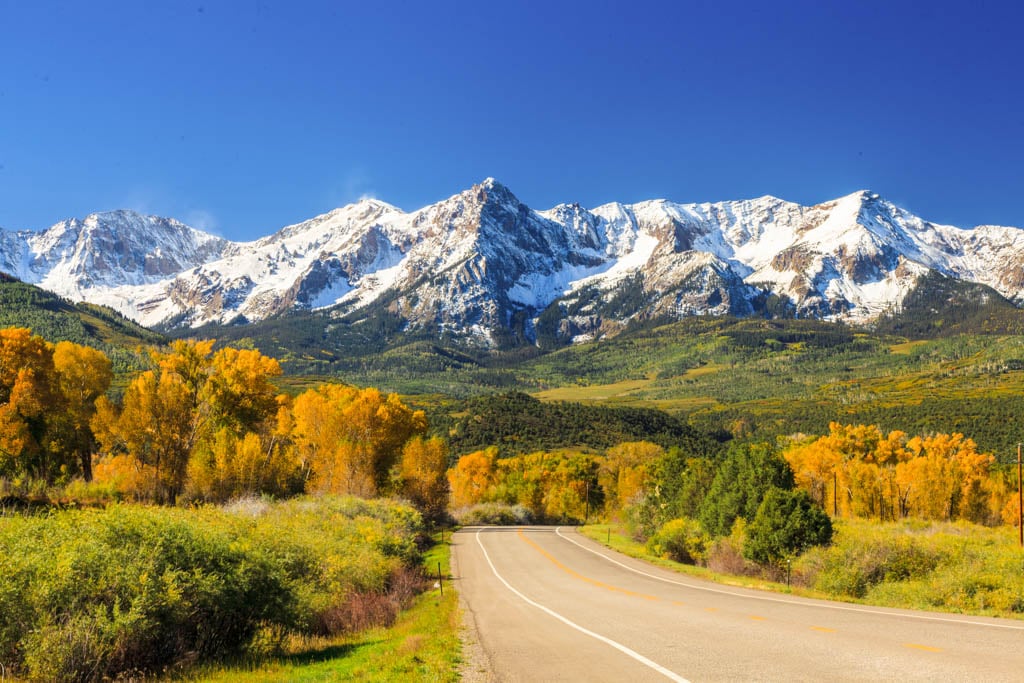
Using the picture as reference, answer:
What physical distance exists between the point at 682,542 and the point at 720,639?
3434cm

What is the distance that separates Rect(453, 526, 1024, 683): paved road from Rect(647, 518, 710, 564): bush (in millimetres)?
18182

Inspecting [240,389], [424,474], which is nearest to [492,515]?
[424,474]

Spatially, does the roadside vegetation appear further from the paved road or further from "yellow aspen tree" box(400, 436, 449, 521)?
the paved road

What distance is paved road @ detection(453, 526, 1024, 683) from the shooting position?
10.5 metres

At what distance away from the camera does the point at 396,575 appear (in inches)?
1236

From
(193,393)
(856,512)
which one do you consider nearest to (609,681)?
(193,393)

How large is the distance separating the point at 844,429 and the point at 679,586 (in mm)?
72345

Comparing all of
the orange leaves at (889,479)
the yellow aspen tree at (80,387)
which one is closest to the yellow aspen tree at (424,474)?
the yellow aspen tree at (80,387)

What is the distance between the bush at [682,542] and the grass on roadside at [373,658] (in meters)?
27.0

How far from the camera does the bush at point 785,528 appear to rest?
33.6 meters

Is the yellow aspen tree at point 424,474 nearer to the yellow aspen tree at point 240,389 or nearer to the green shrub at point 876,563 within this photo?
the yellow aspen tree at point 240,389

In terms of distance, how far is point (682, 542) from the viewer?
4653 centimetres

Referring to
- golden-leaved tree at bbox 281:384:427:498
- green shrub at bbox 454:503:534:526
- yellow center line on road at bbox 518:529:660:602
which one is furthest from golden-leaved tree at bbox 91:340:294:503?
green shrub at bbox 454:503:534:526

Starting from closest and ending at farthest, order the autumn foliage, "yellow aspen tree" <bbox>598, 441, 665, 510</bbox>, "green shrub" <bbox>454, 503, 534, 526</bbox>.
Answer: the autumn foliage
"green shrub" <bbox>454, 503, 534, 526</bbox>
"yellow aspen tree" <bbox>598, 441, 665, 510</bbox>
